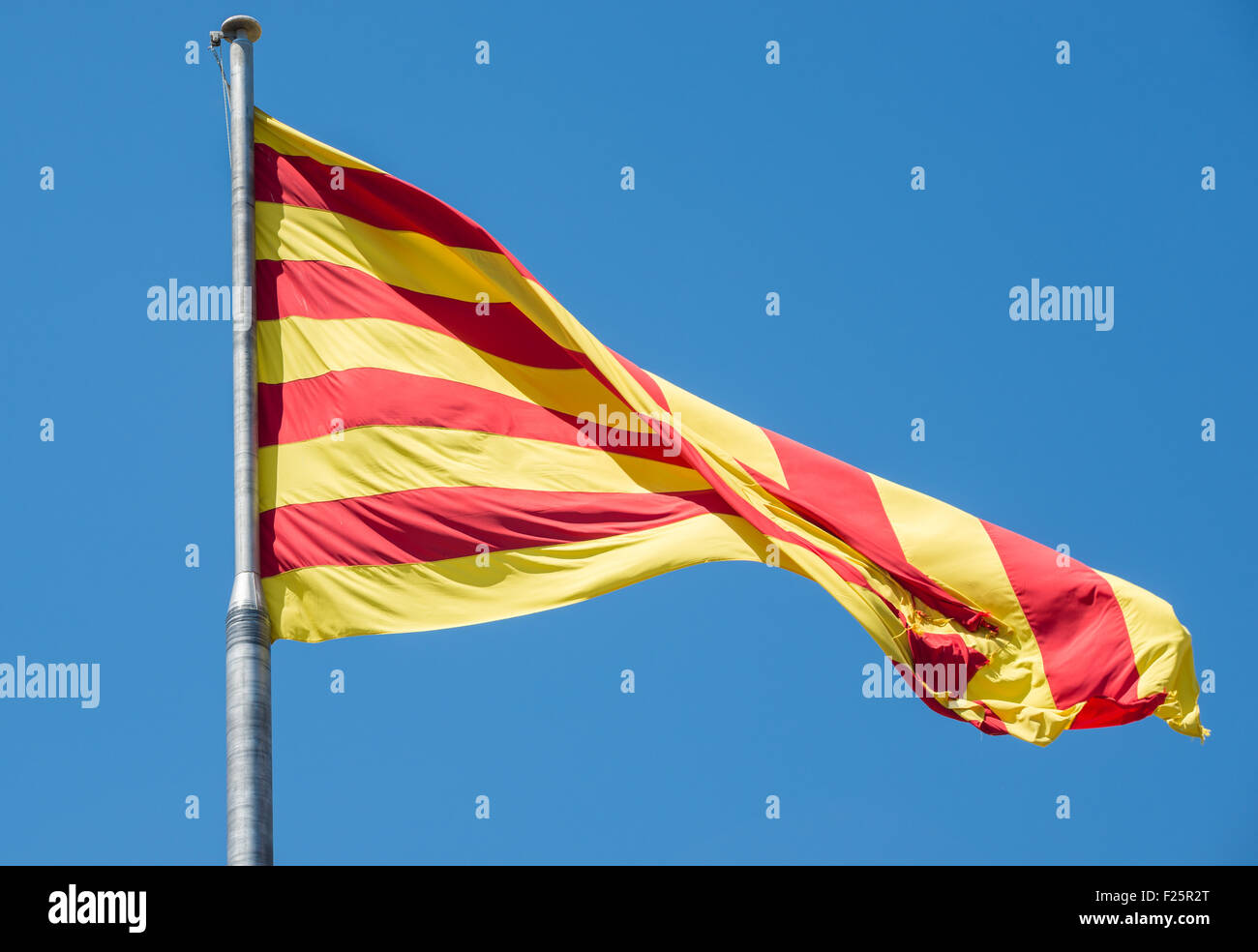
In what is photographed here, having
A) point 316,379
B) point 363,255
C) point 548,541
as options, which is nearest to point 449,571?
point 548,541

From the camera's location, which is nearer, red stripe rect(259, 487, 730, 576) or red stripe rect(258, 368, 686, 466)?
red stripe rect(259, 487, 730, 576)

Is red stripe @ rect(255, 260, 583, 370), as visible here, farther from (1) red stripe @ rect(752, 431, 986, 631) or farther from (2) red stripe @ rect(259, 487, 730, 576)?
(1) red stripe @ rect(752, 431, 986, 631)

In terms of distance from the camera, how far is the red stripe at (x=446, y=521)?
615 inches

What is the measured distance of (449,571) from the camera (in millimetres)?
15914

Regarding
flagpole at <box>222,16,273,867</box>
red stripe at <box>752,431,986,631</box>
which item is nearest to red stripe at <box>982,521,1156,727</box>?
red stripe at <box>752,431,986,631</box>

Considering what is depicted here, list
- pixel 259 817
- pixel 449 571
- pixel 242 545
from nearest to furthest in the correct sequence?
1. pixel 259 817
2. pixel 242 545
3. pixel 449 571

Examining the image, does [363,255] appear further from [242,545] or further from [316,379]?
[242,545]

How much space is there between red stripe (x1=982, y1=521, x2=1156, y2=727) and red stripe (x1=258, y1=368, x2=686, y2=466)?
2.97 metres

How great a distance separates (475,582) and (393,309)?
2663 mm

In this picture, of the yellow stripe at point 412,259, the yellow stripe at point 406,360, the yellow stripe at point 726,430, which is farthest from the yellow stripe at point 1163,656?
the yellow stripe at point 412,259

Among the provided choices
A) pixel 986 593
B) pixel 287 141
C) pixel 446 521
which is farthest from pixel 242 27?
pixel 986 593

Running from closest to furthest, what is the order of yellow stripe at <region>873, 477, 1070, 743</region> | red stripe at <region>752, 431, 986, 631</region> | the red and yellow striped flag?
the red and yellow striped flag
yellow stripe at <region>873, 477, 1070, 743</region>
red stripe at <region>752, 431, 986, 631</region>

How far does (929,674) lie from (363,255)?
19.3 feet

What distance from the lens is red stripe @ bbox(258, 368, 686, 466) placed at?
16234mm
